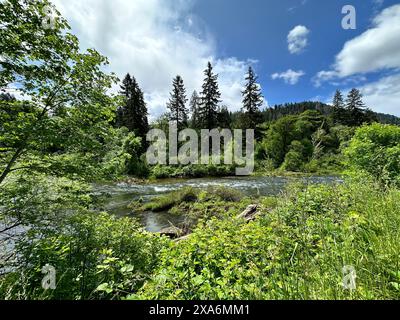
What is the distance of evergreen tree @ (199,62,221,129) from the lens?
3925 cm

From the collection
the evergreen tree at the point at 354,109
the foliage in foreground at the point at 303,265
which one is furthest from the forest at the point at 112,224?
the evergreen tree at the point at 354,109

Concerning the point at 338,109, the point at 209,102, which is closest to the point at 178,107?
the point at 209,102

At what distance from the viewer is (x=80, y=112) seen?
12.8ft

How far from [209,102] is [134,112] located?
1425 cm

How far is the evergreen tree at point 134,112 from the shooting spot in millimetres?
36219

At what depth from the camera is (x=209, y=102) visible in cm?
3941

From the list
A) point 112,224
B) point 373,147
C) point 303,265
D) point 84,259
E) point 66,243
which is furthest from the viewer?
point 373,147

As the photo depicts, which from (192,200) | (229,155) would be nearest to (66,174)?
(192,200)

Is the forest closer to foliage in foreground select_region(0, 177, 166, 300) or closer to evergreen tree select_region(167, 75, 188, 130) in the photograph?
foliage in foreground select_region(0, 177, 166, 300)

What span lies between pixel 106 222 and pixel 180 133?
1368 inches

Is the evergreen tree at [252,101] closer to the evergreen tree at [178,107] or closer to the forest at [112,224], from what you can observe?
the evergreen tree at [178,107]

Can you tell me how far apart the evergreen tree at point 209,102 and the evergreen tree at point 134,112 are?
11164 millimetres

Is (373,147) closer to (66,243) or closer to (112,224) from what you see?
(112,224)
